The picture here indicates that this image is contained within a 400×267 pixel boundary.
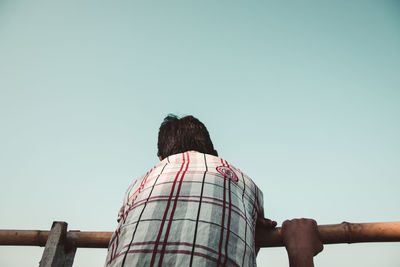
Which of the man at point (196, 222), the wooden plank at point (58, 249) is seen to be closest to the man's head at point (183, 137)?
the man at point (196, 222)

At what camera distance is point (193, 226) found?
0.91 m

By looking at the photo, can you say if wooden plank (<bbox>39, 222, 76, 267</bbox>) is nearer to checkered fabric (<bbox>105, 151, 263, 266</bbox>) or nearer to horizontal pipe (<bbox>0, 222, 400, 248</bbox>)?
checkered fabric (<bbox>105, 151, 263, 266</bbox>)

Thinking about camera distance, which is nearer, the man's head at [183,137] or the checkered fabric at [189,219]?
the checkered fabric at [189,219]

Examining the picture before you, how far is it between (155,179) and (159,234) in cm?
29

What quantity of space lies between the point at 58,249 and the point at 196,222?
3.79ft

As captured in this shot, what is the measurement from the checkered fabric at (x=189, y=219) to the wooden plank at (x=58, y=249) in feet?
2.43

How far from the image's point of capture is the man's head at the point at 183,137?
1503 millimetres

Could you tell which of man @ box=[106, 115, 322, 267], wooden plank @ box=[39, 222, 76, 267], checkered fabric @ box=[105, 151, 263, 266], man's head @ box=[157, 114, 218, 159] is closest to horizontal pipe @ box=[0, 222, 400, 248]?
man @ box=[106, 115, 322, 267]

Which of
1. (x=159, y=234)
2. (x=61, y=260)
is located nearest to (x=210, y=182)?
(x=159, y=234)

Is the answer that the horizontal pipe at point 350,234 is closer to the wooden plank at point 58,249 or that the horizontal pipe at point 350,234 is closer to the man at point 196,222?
the man at point 196,222

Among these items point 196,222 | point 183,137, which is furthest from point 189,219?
point 183,137

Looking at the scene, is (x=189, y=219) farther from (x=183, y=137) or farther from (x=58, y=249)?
(x=58, y=249)

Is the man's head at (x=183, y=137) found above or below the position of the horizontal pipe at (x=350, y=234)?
above

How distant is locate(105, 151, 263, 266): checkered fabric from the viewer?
845 millimetres
